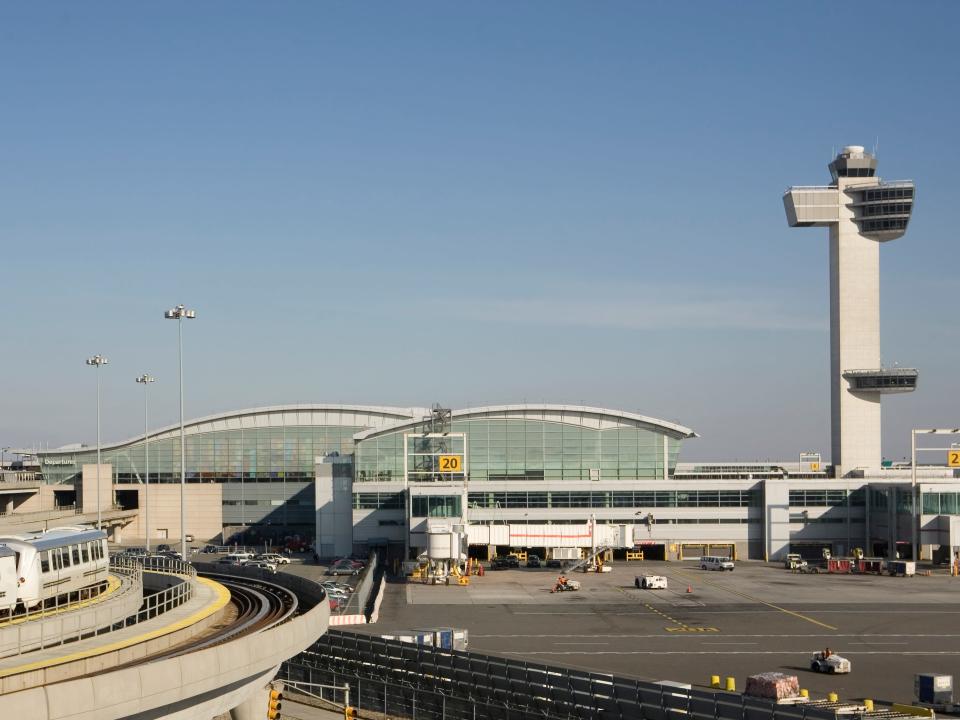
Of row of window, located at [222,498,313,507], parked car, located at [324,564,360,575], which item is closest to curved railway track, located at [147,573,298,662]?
parked car, located at [324,564,360,575]

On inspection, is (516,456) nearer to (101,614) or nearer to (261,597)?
(261,597)

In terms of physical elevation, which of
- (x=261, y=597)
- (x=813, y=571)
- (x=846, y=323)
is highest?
(x=846, y=323)

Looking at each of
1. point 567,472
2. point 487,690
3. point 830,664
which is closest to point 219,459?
point 567,472

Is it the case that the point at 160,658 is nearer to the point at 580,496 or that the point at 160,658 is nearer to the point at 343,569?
the point at 343,569

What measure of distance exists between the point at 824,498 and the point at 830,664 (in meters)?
65.2

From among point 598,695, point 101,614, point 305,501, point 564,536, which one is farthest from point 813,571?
point 101,614

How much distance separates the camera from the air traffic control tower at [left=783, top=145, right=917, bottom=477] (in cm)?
12538

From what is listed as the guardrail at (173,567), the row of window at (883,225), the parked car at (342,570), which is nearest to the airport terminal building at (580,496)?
the parked car at (342,570)

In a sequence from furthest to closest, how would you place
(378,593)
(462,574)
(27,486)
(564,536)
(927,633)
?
(27,486)
(564,536)
(462,574)
(378,593)
(927,633)

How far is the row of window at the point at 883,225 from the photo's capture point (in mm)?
124875

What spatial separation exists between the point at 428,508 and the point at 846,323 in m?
51.0

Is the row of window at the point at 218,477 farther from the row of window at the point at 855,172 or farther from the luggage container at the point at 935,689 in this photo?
the luggage container at the point at 935,689

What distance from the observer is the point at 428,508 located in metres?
111

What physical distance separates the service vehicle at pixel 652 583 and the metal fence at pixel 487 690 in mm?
46361
